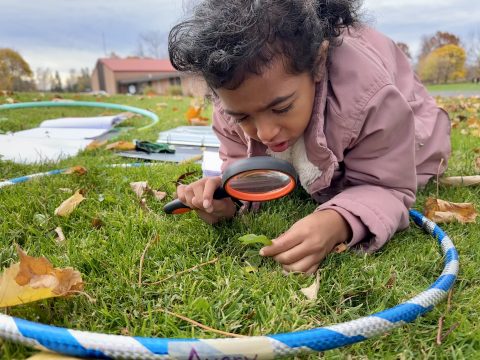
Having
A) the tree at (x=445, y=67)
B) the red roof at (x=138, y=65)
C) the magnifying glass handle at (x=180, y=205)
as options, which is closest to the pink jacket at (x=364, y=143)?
the magnifying glass handle at (x=180, y=205)

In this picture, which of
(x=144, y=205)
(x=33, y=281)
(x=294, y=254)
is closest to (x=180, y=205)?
(x=144, y=205)

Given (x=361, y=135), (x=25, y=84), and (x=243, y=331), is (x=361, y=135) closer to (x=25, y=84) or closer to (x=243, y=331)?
(x=243, y=331)

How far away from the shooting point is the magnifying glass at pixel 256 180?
4.72ft

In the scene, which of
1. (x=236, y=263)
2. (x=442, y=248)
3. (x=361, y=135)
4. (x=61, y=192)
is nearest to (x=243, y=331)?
(x=236, y=263)

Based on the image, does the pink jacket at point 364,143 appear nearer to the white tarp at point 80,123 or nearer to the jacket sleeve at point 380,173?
the jacket sleeve at point 380,173

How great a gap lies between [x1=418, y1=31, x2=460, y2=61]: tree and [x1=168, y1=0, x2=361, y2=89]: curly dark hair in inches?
1543

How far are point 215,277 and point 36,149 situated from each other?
7.47 feet

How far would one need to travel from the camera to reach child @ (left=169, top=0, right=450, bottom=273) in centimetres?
141

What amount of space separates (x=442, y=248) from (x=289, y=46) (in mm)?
813

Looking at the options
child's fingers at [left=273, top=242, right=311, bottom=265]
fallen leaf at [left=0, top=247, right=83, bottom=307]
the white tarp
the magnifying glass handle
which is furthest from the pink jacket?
the white tarp

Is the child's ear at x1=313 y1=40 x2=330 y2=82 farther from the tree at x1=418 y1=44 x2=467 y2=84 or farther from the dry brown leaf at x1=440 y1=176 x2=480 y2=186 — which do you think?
the tree at x1=418 y1=44 x2=467 y2=84

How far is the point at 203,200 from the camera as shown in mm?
1526

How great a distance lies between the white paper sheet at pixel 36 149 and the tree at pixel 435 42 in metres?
38.1

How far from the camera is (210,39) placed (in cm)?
143
